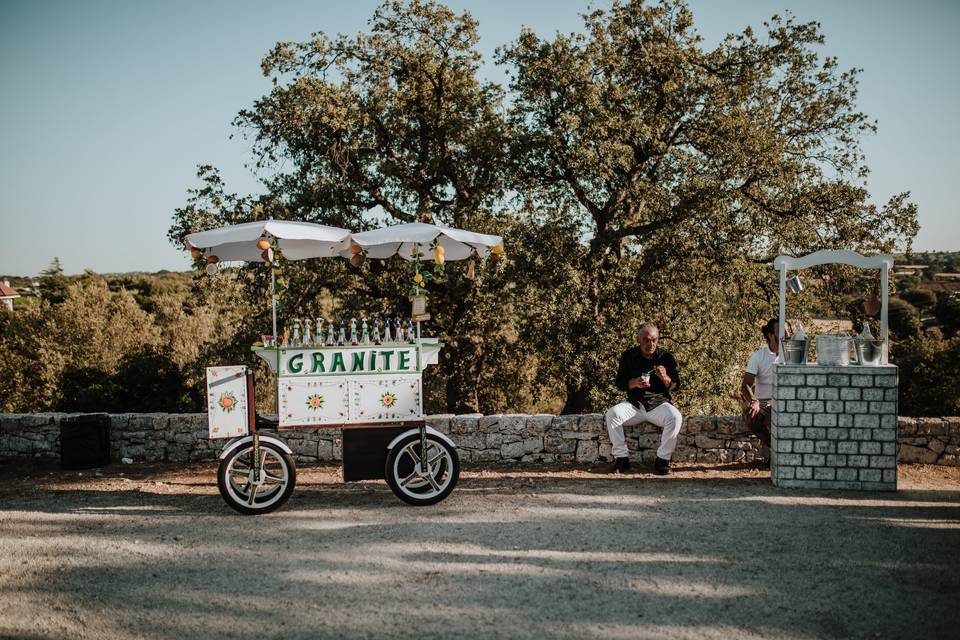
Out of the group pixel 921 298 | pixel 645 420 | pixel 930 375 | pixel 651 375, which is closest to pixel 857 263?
pixel 651 375

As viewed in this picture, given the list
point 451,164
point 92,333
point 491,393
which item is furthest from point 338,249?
point 92,333

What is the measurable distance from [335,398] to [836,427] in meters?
4.91

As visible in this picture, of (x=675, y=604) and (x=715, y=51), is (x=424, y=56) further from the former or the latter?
(x=675, y=604)

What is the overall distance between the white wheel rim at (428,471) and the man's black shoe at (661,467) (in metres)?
2.43

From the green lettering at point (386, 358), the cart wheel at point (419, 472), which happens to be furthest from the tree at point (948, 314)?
the green lettering at point (386, 358)

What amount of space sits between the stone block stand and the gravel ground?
0.84 feet

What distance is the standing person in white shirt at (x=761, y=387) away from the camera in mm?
7645

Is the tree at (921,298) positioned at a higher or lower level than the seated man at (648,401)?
higher

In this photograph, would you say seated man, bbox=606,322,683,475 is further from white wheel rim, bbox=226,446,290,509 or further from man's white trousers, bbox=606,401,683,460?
white wheel rim, bbox=226,446,290,509

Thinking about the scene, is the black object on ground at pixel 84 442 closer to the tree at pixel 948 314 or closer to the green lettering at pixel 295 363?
the green lettering at pixel 295 363

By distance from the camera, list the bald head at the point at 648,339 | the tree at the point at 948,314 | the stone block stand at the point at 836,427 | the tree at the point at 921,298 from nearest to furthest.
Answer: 1. the stone block stand at the point at 836,427
2. the bald head at the point at 648,339
3. the tree at the point at 948,314
4. the tree at the point at 921,298

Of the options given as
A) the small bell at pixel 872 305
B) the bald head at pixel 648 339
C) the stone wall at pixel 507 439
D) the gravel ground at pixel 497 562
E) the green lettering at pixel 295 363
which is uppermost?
the small bell at pixel 872 305

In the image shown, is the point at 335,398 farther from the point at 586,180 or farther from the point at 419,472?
the point at 586,180

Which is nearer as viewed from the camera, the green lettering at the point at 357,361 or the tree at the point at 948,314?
the green lettering at the point at 357,361
